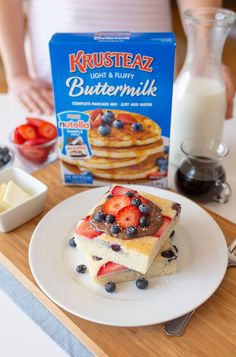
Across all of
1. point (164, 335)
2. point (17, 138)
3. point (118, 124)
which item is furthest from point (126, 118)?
point (164, 335)

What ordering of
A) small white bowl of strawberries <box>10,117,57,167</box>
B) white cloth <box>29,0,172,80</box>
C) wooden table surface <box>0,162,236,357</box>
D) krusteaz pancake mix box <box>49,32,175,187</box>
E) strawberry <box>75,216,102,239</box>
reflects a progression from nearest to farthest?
1. wooden table surface <box>0,162,236,357</box>
2. strawberry <box>75,216,102,239</box>
3. krusteaz pancake mix box <box>49,32,175,187</box>
4. small white bowl of strawberries <box>10,117,57,167</box>
5. white cloth <box>29,0,172,80</box>

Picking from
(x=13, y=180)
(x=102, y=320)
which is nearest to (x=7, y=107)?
(x=13, y=180)

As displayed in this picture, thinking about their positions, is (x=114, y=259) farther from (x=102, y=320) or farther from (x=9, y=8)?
(x=9, y=8)

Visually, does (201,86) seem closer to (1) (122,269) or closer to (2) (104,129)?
(2) (104,129)

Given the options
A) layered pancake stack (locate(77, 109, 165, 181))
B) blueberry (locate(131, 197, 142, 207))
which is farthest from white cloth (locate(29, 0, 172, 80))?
blueberry (locate(131, 197, 142, 207))

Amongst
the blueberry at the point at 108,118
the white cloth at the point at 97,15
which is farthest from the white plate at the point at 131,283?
the white cloth at the point at 97,15

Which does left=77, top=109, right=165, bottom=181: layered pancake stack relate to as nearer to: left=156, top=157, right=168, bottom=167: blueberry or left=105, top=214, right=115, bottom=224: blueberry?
left=156, top=157, right=168, bottom=167: blueberry

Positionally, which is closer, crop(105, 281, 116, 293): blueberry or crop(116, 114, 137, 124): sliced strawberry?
crop(105, 281, 116, 293): blueberry
